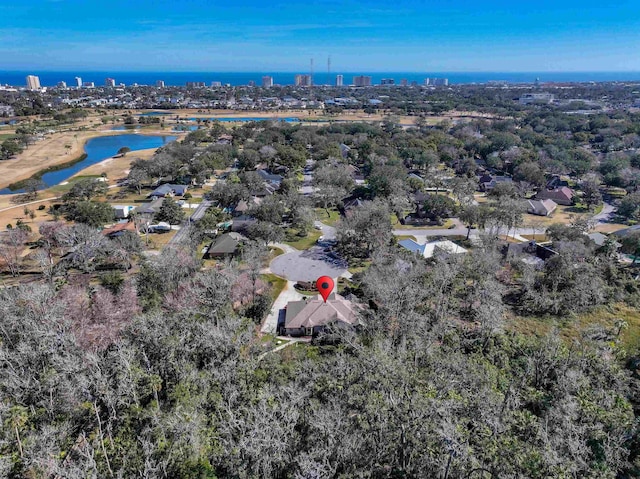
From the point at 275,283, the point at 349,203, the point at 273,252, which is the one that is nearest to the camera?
the point at 275,283

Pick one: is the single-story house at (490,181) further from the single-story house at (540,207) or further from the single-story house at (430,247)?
the single-story house at (430,247)

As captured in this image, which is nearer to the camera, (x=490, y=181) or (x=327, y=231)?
(x=327, y=231)

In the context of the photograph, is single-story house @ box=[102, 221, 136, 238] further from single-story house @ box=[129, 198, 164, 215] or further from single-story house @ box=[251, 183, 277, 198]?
single-story house @ box=[251, 183, 277, 198]

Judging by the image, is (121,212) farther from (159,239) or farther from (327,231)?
(327,231)

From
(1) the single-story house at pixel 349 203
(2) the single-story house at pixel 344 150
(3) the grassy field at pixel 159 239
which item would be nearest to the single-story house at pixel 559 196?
(1) the single-story house at pixel 349 203

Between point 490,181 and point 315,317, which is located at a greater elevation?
point 490,181

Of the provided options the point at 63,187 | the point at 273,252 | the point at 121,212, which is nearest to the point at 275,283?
the point at 273,252

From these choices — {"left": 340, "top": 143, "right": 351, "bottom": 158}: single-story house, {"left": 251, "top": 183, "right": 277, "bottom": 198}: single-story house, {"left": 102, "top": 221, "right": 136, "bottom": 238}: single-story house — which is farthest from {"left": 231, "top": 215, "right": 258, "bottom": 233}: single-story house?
{"left": 340, "top": 143, "right": 351, "bottom": 158}: single-story house
